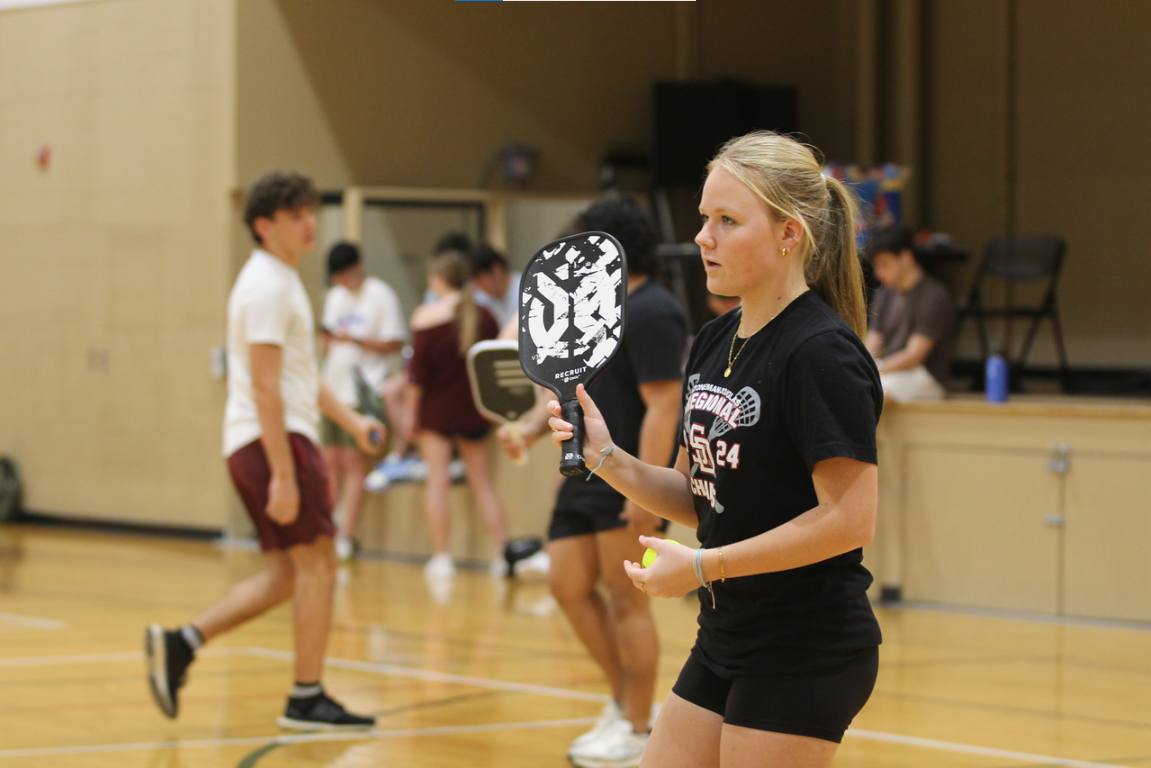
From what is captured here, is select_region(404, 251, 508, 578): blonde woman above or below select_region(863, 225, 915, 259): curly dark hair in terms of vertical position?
below

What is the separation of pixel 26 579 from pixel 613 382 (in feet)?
17.5

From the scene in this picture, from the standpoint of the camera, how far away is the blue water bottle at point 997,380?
23.3 feet

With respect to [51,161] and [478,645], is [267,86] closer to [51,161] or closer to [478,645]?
[51,161]

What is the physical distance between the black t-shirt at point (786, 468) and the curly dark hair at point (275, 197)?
274 centimetres

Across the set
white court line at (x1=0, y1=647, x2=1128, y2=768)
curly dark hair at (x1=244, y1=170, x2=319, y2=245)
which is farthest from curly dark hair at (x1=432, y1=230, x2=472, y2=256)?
curly dark hair at (x1=244, y1=170, x2=319, y2=245)

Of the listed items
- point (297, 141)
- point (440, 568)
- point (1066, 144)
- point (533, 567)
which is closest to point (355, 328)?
point (297, 141)

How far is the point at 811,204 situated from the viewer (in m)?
2.30

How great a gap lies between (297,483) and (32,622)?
9.77 feet

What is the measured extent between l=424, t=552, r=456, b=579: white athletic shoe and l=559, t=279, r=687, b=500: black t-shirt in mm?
3987

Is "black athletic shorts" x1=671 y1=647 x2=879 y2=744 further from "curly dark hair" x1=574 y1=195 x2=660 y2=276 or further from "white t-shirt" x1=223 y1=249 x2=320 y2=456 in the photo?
"white t-shirt" x1=223 y1=249 x2=320 y2=456

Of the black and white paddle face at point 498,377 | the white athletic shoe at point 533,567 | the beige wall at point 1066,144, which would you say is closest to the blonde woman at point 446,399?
the white athletic shoe at point 533,567

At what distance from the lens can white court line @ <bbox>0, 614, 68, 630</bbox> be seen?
659cm

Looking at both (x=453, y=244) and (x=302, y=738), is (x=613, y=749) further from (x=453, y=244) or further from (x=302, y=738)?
(x=453, y=244)

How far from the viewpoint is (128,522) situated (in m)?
10.2
